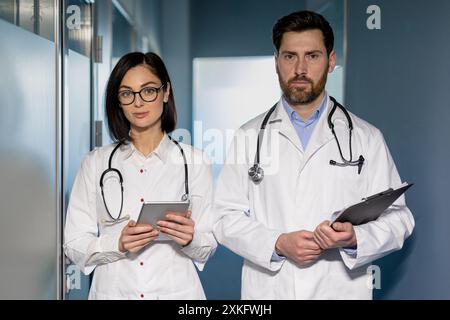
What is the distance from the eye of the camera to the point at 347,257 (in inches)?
54.7

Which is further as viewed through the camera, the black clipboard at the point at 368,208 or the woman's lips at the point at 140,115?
the woman's lips at the point at 140,115

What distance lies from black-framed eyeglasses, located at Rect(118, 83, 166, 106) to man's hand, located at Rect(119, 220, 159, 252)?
31cm

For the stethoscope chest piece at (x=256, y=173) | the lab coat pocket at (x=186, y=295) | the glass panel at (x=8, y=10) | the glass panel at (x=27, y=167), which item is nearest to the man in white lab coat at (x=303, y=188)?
the stethoscope chest piece at (x=256, y=173)

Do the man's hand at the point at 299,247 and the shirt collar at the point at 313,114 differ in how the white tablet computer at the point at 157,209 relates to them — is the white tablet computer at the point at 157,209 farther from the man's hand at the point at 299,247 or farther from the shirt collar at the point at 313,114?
the shirt collar at the point at 313,114

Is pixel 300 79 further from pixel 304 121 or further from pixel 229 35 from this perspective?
pixel 229 35

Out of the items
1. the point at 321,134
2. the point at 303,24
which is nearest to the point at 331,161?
the point at 321,134

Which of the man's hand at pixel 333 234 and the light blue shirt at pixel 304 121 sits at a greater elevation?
the light blue shirt at pixel 304 121

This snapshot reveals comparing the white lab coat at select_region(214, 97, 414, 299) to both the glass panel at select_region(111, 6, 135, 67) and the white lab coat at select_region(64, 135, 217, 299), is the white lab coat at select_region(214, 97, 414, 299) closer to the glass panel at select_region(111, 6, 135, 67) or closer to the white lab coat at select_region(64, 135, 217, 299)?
the white lab coat at select_region(64, 135, 217, 299)

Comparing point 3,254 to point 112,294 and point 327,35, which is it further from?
point 327,35

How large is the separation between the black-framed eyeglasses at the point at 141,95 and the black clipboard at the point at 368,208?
0.53 meters

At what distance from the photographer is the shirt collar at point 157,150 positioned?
1452mm

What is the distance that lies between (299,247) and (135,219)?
41cm
